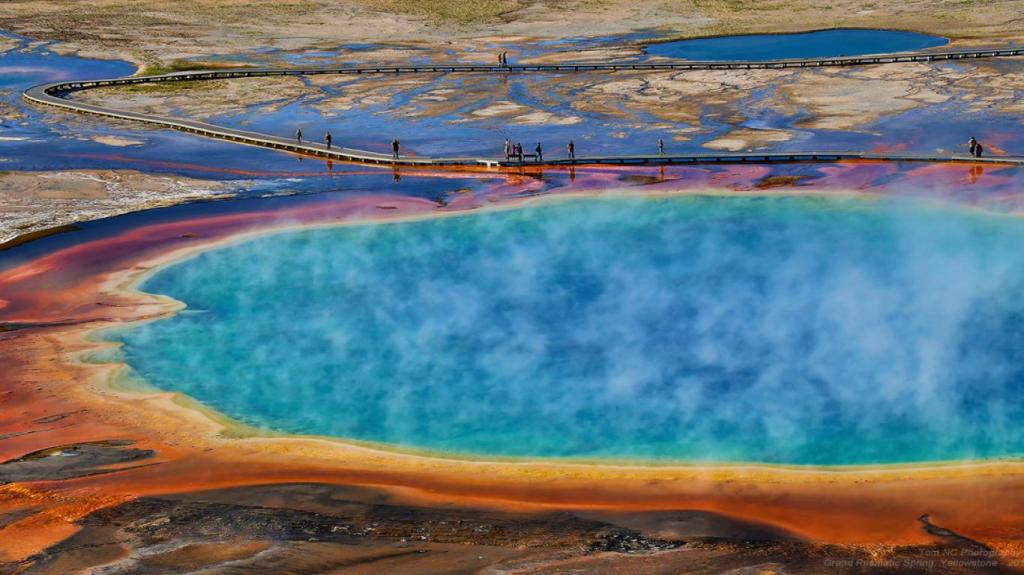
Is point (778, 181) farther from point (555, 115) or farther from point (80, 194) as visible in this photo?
point (80, 194)

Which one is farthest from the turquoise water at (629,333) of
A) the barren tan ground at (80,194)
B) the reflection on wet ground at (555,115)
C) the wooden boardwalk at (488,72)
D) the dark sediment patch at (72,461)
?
the reflection on wet ground at (555,115)

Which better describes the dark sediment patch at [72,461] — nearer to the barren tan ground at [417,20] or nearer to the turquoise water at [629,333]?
the turquoise water at [629,333]

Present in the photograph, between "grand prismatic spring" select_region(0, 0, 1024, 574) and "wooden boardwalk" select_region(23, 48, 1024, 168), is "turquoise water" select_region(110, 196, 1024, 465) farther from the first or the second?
"wooden boardwalk" select_region(23, 48, 1024, 168)

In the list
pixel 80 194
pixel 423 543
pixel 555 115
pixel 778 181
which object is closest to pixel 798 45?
pixel 555 115

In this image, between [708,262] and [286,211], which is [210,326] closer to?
[286,211]

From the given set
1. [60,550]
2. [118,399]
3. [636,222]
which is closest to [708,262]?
[636,222]
